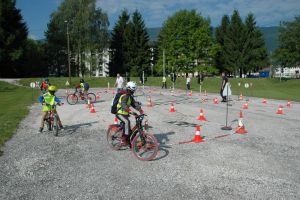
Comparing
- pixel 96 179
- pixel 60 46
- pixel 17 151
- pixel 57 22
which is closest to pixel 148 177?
pixel 96 179

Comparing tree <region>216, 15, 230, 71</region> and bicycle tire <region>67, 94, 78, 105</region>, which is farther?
tree <region>216, 15, 230, 71</region>

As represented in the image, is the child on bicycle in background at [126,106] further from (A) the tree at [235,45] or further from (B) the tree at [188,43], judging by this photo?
(A) the tree at [235,45]

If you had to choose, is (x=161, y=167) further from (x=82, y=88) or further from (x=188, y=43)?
(x=188, y=43)

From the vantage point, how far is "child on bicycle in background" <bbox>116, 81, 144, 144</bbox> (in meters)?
8.79

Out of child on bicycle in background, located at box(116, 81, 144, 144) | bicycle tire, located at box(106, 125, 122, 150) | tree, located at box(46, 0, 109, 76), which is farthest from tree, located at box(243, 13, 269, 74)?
child on bicycle in background, located at box(116, 81, 144, 144)

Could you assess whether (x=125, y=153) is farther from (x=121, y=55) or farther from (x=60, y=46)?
(x=60, y=46)

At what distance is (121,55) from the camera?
217 ft

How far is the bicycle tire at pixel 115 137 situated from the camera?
9.65m

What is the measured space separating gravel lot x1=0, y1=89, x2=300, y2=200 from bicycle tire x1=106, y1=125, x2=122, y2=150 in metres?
0.25

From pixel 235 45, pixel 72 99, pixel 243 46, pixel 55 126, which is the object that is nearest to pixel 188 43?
pixel 235 45

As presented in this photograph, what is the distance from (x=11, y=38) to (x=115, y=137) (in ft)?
172

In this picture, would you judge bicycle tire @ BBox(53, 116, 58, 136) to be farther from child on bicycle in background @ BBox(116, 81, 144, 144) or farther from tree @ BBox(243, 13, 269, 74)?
tree @ BBox(243, 13, 269, 74)

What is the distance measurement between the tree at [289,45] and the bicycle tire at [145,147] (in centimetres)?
5381

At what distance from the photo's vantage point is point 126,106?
8.88 m
